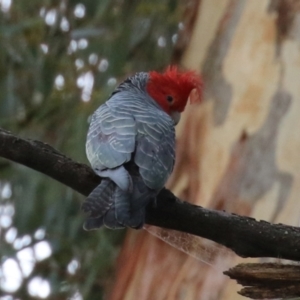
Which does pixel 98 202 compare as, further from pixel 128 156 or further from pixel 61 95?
pixel 61 95

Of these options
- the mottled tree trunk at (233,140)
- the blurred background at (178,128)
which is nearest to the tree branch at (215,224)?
the blurred background at (178,128)

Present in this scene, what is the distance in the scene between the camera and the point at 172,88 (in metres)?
2.01

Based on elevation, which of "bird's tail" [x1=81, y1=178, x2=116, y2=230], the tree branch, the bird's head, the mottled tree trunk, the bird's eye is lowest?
"bird's tail" [x1=81, y1=178, x2=116, y2=230]

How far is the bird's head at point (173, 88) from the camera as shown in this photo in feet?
6.54

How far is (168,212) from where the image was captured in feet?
4.64

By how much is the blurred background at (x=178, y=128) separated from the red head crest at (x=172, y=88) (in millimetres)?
408

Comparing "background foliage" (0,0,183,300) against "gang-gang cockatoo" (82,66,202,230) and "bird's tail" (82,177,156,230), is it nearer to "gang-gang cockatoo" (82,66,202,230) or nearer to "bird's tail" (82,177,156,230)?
"gang-gang cockatoo" (82,66,202,230)

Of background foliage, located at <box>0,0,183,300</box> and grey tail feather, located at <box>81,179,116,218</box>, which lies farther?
background foliage, located at <box>0,0,183,300</box>

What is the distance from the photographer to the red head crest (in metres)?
1.99

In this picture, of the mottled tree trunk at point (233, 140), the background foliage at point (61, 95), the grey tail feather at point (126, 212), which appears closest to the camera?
the grey tail feather at point (126, 212)

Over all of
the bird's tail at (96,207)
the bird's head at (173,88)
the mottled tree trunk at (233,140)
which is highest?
the mottled tree trunk at (233,140)

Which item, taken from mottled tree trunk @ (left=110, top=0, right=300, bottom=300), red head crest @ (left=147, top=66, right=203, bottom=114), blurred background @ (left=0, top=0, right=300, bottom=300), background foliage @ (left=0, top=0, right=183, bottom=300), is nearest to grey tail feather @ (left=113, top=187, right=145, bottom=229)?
blurred background @ (left=0, top=0, right=300, bottom=300)

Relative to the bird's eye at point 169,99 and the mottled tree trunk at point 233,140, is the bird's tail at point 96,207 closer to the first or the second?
the bird's eye at point 169,99

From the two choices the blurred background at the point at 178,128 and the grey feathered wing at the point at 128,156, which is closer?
the grey feathered wing at the point at 128,156
